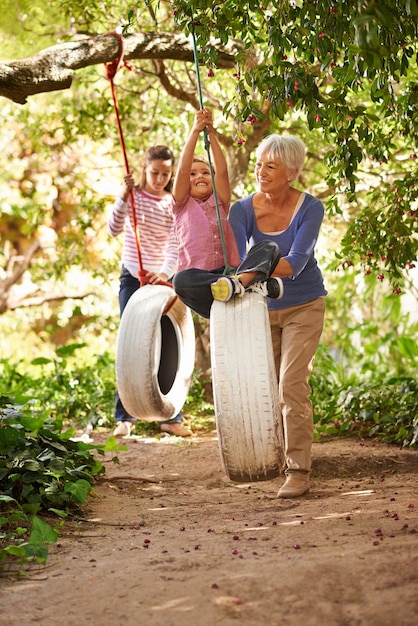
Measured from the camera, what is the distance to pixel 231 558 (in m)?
2.99

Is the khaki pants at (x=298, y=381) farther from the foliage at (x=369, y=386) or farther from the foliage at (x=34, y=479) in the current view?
the foliage at (x=369, y=386)

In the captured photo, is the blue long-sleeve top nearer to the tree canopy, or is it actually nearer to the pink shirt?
the pink shirt

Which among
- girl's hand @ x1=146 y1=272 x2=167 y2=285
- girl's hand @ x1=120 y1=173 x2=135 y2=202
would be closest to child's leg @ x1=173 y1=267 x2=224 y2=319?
girl's hand @ x1=146 y1=272 x2=167 y2=285

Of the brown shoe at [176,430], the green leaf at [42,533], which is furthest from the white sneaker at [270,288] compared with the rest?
the brown shoe at [176,430]

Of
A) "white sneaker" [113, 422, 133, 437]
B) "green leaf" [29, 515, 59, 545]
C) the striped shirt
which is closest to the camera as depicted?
"green leaf" [29, 515, 59, 545]

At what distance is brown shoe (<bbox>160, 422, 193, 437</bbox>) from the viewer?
6547 mm

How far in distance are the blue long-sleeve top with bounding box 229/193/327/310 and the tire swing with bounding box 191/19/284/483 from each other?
0.51 meters

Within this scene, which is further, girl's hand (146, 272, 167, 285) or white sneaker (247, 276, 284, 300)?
girl's hand (146, 272, 167, 285)

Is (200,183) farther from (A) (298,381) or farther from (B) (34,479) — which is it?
(B) (34,479)

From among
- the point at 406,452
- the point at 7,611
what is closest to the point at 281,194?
the point at 406,452

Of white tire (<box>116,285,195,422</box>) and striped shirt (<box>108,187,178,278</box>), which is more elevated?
striped shirt (<box>108,187,178,278</box>)

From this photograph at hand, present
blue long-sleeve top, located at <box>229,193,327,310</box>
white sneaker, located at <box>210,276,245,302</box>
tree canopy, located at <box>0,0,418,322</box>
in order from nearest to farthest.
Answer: tree canopy, located at <box>0,0,418,322</box> → white sneaker, located at <box>210,276,245,302</box> → blue long-sleeve top, located at <box>229,193,327,310</box>

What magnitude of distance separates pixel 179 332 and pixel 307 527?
2844 millimetres

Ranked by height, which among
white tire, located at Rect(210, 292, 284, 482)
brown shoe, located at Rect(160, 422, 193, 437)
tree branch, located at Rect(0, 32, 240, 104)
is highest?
tree branch, located at Rect(0, 32, 240, 104)
